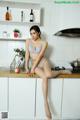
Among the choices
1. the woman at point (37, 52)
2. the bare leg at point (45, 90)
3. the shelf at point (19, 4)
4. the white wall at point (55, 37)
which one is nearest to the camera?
the bare leg at point (45, 90)

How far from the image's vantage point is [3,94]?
3.20 meters

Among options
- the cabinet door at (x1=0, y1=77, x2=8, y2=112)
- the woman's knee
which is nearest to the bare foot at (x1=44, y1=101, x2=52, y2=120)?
the woman's knee

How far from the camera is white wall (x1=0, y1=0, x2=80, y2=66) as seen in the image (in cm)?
363

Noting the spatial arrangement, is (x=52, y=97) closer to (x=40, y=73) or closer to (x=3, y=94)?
(x=40, y=73)

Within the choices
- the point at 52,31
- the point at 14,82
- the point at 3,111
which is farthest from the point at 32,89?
the point at 52,31

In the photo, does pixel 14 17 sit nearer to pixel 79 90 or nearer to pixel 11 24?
pixel 11 24

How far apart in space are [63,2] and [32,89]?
1.60 metres

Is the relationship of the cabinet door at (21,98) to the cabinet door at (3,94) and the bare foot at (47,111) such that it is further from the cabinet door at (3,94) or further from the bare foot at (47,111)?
the bare foot at (47,111)

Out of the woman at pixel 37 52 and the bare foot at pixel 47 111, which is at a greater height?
the woman at pixel 37 52

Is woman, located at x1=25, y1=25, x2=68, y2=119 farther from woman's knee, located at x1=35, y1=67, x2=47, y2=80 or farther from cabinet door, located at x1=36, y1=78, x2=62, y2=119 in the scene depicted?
cabinet door, located at x1=36, y1=78, x2=62, y2=119

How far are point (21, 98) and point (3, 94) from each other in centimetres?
28

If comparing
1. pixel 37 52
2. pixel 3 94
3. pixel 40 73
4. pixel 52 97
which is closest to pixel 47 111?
pixel 52 97

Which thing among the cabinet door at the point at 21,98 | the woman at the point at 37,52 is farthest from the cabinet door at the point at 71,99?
the cabinet door at the point at 21,98

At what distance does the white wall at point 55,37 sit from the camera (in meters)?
3.63
